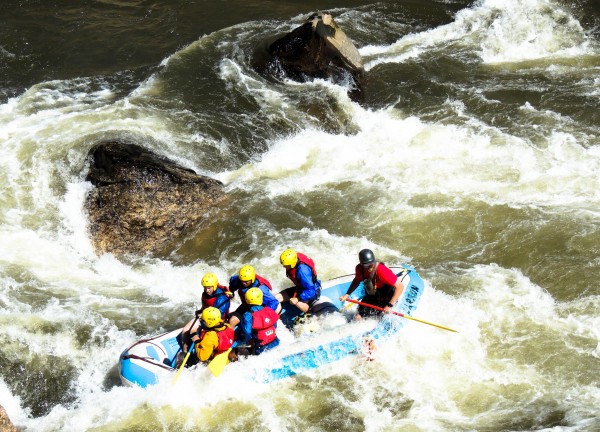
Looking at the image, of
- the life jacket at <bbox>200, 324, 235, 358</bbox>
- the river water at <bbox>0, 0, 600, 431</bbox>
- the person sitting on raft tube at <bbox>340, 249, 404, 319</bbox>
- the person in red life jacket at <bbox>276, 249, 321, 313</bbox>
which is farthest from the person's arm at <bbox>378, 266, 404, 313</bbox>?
the life jacket at <bbox>200, 324, 235, 358</bbox>

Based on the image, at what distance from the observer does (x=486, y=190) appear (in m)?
10.3

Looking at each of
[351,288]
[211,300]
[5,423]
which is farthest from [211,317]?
[5,423]

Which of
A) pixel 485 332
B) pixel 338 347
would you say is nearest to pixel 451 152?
pixel 485 332

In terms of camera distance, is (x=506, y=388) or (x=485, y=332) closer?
(x=506, y=388)

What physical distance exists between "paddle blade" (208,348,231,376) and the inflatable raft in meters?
0.38

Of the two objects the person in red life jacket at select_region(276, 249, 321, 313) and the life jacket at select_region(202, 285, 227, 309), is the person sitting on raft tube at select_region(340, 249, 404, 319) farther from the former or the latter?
the life jacket at select_region(202, 285, 227, 309)

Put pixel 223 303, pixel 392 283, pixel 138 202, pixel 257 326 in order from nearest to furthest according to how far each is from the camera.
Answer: pixel 257 326 → pixel 392 283 → pixel 223 303 → pixel 138 202

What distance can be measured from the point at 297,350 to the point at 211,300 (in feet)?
3.77

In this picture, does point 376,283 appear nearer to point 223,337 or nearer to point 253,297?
point 253,297

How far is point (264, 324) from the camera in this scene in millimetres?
7371

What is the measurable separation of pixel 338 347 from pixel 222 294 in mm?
1439

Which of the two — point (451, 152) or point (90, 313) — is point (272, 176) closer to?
point (451, 152)

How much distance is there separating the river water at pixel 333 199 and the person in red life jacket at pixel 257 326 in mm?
256

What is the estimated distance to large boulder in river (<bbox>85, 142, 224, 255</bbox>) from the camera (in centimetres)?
964
